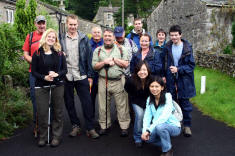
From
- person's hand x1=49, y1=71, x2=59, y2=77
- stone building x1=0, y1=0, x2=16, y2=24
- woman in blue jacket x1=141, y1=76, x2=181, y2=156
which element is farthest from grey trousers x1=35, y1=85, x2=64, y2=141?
stone building x1=0, y1=0, x2=16, y2=24

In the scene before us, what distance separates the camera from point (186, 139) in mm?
5031

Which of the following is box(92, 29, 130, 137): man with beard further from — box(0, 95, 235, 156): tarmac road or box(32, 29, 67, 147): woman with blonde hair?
box(32, 29, 67, 147): woman with blonde hair

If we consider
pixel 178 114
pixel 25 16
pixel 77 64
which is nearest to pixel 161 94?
pixel 178 114

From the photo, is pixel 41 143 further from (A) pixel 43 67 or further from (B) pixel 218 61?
(B) pixel 218 61

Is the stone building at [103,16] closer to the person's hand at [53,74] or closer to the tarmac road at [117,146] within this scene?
the tarmac road at [117,146]

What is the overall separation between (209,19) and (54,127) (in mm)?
13737

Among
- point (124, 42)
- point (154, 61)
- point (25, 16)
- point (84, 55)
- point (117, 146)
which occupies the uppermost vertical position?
point (25, 16)

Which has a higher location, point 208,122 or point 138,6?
point 138,6

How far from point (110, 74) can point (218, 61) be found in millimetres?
8723

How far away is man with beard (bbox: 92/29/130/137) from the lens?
5066 mm

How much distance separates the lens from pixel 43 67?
15.1 feet

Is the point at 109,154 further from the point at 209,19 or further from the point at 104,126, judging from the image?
the point at 209,19

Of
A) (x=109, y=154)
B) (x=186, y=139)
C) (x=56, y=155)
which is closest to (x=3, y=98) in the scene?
(x=56, y=155)

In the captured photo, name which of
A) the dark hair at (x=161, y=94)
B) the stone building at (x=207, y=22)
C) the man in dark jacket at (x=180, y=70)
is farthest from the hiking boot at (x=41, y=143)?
the stone building at (x=207, y=22)
